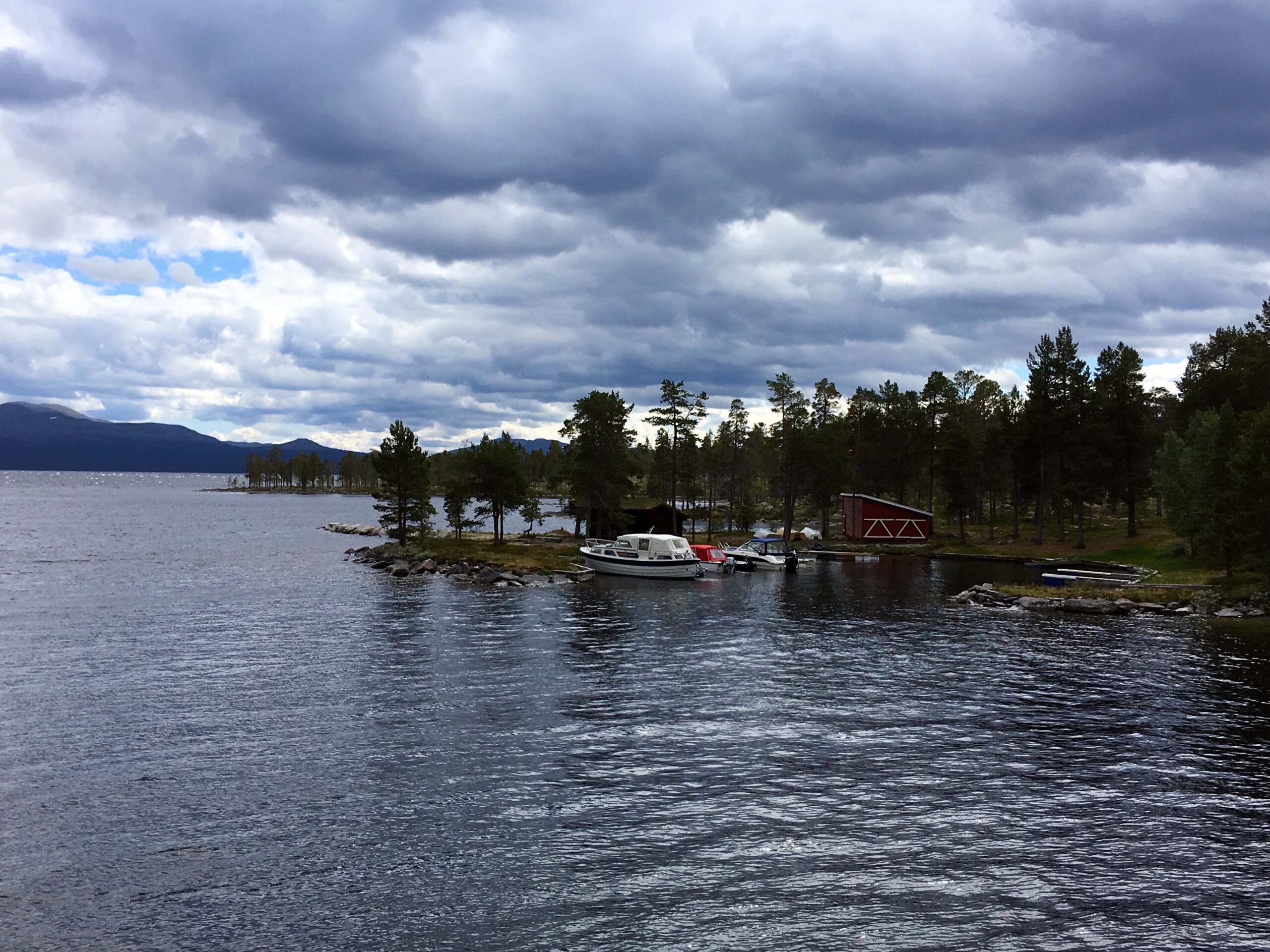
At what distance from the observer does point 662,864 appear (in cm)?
1898

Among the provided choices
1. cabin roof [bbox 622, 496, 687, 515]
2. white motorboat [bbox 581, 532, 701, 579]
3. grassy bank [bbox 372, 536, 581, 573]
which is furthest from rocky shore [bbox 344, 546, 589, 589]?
cabin roof [bbox 622, 496, 687, 515]

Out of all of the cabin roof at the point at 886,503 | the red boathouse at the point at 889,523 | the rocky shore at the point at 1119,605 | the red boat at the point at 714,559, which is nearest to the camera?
the rocky shore at the point at 1119,605

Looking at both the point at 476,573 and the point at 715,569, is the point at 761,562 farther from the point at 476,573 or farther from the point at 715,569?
the point at 476,573

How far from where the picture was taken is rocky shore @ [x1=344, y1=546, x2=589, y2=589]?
247 feet

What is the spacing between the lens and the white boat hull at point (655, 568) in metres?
84.0

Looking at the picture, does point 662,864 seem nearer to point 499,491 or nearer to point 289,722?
point 289,722

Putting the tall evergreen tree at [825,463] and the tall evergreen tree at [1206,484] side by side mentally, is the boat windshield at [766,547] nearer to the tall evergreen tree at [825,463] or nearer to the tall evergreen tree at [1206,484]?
the tall evergreen tree at [825,463]

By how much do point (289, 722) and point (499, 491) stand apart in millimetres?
71373

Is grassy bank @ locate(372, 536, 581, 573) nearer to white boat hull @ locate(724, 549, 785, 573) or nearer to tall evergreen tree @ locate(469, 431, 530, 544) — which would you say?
tall evergreen tree @ locate(469, 431, 530, 544)

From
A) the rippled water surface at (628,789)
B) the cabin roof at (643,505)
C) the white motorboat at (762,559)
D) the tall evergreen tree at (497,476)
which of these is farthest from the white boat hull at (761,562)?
the rippled water surface at (628,789)

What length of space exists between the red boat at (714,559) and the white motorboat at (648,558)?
4811mm

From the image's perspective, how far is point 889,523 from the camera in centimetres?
12569

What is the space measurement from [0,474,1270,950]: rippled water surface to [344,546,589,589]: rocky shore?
25.6m

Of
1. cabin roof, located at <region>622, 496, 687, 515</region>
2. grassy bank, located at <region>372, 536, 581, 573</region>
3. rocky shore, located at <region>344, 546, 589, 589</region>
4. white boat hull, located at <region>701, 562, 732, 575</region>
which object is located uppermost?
cabin roof, located at <region>622, 496, 687, 515</region>
